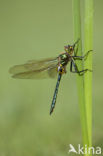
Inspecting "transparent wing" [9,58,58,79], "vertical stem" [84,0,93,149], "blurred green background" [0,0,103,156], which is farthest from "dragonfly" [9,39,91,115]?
"vertical stem" [84,0,93,149]

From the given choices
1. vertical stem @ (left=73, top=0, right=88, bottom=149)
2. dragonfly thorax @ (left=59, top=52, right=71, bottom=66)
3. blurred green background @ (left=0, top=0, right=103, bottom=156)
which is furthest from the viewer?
blurred green background @ (left=0, top=0, right=103, bottom=156)

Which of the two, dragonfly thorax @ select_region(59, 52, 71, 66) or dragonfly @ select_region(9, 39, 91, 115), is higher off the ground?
dragonfly thorax @ select_region(59, 52, 71, 66)

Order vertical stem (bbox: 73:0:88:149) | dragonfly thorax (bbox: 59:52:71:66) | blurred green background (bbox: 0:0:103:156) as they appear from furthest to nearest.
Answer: blurred green background (bbox: 0:0:103:156) < dragonfly thorax (bbox: 59:52:71:66) < vertical stem (bbox: 73:0:88:149)

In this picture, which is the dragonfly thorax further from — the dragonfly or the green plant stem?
the green plant stem

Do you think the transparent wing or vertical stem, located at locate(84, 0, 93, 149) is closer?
vertical stem, located at locate(84, 0, 93, 149)

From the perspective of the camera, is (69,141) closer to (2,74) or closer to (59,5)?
(2,74)

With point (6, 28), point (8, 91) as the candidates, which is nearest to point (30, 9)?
point (6, 28)

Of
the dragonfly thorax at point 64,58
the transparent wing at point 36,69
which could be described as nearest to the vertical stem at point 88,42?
the dragonfly thorax at point 64,58
